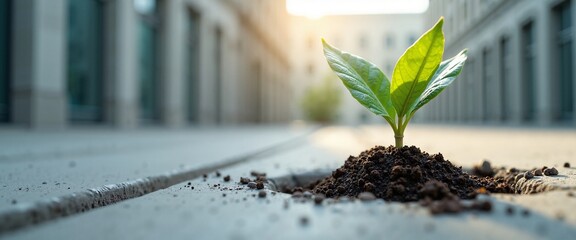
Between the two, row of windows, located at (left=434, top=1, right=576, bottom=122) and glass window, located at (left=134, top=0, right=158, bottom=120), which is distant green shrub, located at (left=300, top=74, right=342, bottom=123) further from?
glass window, located at (left=134, top=0, right=158, bottom=120)

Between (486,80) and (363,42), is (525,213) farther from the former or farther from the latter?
(363,42)

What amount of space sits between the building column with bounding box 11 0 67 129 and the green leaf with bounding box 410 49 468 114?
23.8ft

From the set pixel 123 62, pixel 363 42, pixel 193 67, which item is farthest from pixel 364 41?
pixel 123 62

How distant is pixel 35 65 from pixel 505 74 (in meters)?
16.9

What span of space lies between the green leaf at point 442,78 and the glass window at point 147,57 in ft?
35.8

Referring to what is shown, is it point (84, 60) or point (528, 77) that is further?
point (528, 77)

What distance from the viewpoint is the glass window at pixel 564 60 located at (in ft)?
47.4

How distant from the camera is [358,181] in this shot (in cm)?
182

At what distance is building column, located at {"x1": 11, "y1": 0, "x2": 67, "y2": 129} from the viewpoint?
7406 mm

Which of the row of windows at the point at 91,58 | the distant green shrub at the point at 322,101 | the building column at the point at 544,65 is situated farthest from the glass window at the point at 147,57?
the distant green shrub at the point at 322,101

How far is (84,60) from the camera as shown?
9.37 meters

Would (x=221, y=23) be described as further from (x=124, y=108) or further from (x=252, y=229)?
(x=252, y=229)

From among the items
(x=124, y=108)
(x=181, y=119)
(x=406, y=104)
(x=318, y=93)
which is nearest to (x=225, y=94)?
(x=181, y=119)

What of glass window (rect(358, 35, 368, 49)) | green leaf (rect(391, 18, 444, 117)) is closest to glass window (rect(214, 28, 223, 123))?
green leaf (rect(391, 18, 444, 117))
